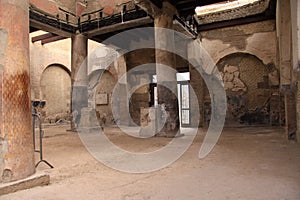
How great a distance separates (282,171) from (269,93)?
23.6 ft

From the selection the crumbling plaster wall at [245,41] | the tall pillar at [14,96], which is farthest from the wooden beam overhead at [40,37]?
the tall pillar at [14,96]

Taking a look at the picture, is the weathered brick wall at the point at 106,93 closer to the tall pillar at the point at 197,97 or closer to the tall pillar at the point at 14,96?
the tall pillar at the point at 197,97

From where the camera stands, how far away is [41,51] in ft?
46.3

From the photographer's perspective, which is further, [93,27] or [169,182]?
[93,27]

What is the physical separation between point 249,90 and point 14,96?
30.6 ft

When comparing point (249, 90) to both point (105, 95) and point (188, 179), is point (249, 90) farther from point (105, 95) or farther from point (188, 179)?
point (188, 179)

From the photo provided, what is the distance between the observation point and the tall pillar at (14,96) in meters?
2.96

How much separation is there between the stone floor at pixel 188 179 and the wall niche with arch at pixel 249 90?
5346 millimetres

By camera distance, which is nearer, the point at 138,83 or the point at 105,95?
the point at 138,83

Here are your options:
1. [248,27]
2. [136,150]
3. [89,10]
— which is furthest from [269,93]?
[89,10]

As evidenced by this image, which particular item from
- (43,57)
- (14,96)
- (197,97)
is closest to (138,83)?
(197,97)

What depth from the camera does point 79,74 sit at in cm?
988

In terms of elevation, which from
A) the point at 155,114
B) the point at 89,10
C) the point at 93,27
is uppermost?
the point at 89,10

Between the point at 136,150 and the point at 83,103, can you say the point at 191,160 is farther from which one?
the point at 83,103
